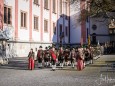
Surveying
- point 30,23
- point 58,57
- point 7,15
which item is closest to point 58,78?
point 58,57

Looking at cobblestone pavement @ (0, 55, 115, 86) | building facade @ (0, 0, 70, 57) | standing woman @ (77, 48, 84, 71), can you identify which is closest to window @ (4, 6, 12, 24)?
building facade @ (0, 0, 70, 57)

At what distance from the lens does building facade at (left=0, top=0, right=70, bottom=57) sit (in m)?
39.0

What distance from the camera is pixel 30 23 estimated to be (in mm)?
44375

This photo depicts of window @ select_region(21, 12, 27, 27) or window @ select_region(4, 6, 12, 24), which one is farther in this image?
window @ select_region(21, 12, 27, 27)

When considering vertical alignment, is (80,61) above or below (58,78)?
above

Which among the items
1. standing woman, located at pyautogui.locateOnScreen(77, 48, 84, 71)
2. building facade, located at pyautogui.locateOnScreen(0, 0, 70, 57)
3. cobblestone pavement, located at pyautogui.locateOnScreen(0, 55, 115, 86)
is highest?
building facade, located at pyautogui.locateOnScreen(0, 0, 70, 57)

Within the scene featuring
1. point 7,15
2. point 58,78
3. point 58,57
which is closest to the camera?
point 58,78

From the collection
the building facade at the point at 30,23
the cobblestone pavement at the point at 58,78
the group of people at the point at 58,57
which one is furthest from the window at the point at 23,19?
the cobblestone pavement at the point at 58,78

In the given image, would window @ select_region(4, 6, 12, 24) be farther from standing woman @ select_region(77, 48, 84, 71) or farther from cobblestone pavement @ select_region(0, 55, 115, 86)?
cobblestone pavement @ select_region(0, 55, 115, 86)

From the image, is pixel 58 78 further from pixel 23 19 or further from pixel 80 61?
pixel 23 19

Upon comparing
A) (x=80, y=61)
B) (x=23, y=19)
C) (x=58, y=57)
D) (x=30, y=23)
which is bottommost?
(x=80, y=61)

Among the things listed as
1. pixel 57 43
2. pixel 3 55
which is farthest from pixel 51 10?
pixel 3 55

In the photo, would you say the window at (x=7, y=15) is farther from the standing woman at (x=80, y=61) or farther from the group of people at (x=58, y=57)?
the standing woman at (x=80, y=61)

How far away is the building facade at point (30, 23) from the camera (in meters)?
39.0
